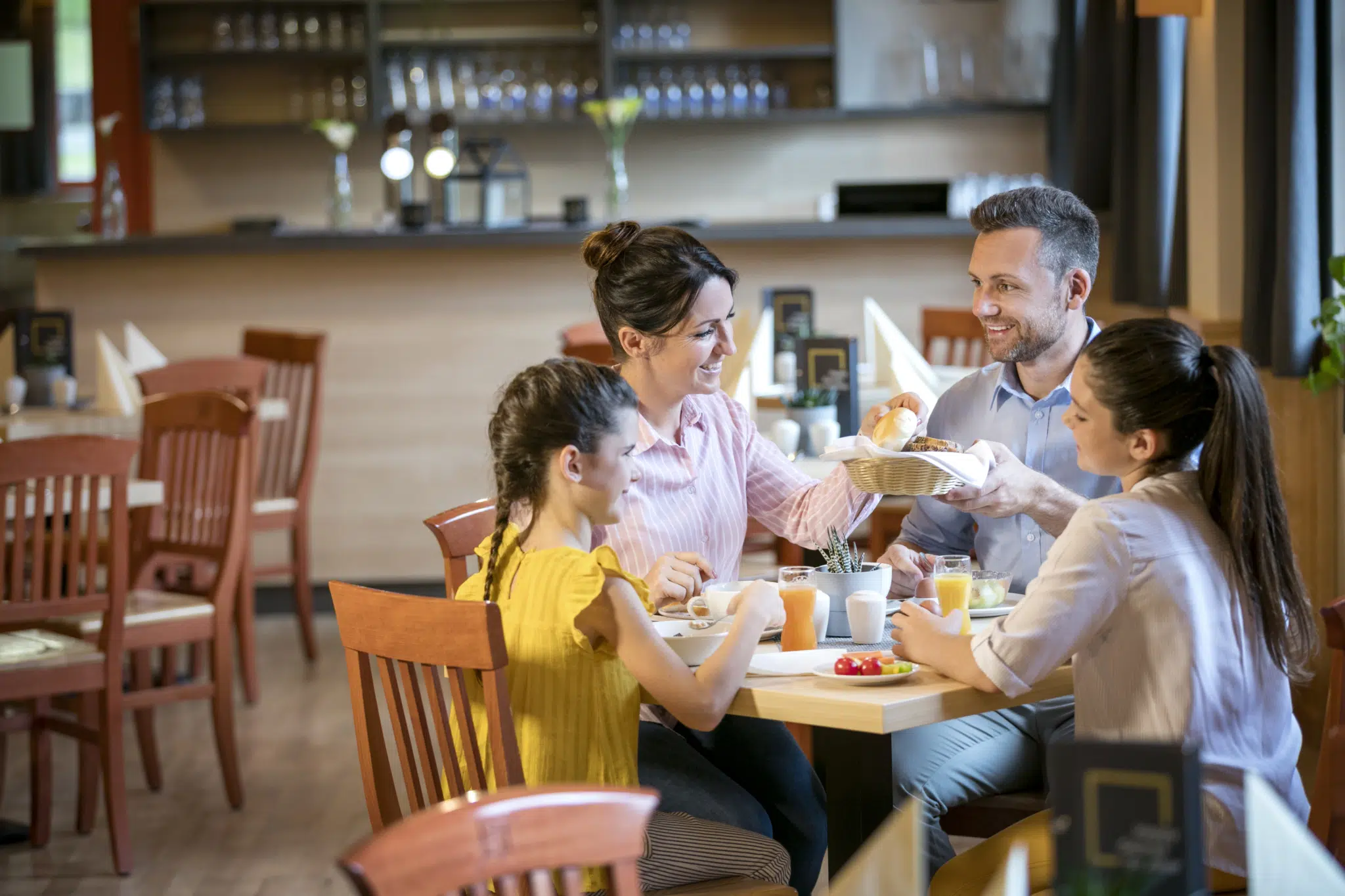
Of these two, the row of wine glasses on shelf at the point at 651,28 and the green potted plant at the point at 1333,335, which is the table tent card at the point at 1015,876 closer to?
the green potted plant at the point at 1333,335

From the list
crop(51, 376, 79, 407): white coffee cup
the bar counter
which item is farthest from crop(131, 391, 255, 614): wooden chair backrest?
the bar counter

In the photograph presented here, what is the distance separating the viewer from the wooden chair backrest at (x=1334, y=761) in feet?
5.71

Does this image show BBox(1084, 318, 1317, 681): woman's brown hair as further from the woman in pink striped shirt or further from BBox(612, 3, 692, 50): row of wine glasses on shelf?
BBox(612, 3, 692, 50): row of wine glasses on shelf

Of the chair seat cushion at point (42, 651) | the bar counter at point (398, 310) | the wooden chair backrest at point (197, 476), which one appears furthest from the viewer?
the bar counter at point (398, 310)

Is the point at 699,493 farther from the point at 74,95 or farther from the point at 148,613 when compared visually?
the point at 74,95

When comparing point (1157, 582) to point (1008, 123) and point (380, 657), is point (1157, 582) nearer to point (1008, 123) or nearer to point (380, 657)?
point (380, 657)

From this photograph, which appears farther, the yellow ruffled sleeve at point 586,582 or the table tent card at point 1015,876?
the yellow ruffled sleeve at point 586,582

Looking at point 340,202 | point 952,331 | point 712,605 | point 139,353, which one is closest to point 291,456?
point 139,353

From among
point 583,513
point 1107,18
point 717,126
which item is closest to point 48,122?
point 717,126

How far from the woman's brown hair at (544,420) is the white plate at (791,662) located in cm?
34

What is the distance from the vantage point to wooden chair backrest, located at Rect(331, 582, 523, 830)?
1.73 metres

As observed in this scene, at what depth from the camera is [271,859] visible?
11.1 ft

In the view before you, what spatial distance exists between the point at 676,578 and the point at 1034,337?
751 millimetres

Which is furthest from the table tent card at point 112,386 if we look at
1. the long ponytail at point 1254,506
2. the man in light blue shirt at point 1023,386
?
the long ponytail at point 1254,506
